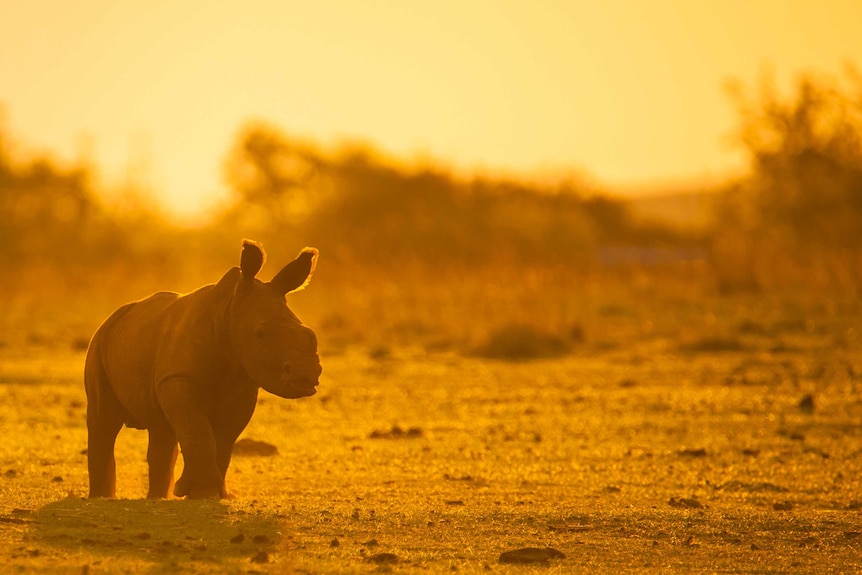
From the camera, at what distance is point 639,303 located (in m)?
28.3

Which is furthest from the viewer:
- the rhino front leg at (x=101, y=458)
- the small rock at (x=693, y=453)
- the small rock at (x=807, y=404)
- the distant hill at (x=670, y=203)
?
the distant hill at (x=670, y=203)

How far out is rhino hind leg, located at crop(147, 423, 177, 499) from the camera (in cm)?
975

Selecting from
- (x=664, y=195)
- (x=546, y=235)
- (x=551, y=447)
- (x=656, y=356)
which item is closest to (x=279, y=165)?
(x=546, y=235)

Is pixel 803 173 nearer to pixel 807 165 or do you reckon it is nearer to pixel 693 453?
pixel 807 165

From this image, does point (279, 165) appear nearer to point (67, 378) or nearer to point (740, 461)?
point (67, 378)

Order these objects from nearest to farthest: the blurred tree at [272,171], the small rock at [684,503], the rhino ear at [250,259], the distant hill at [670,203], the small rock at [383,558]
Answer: the small rock at [383,558]
the rhino ear at [250,259]
the small rock at [684,503]
the blurred tree at [272,171]
the distant hill at [670,203]

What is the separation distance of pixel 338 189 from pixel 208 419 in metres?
51.5

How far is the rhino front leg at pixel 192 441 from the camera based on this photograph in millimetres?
9133

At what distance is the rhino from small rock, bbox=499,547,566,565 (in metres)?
1.67

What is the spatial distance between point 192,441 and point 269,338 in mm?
695

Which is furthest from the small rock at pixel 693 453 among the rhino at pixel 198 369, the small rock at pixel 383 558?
the small rock at pixel 383 558

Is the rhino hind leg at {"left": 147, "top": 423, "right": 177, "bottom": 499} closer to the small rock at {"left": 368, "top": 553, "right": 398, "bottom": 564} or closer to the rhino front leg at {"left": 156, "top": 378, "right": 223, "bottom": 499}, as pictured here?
the rhino front leg at {"left": 156, "top": 378, "right": 223, "bottom": 499}

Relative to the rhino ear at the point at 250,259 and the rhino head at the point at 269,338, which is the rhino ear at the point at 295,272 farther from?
the rhino ear at the point at 250,259

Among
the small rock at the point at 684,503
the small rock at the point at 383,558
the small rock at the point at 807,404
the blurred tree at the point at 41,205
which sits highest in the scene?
the blurred tree at the point at 41,205
